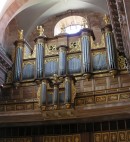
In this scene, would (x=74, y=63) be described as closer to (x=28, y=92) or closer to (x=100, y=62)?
(x=100, y=62)

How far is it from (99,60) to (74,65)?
0.97m

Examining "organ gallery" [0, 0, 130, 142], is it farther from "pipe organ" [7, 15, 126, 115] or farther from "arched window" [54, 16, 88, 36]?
"arched window" [54, 16, 88, 36]

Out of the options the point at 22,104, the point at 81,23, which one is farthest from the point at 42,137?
the point at 81,23

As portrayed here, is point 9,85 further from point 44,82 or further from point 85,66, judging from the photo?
point 85,66

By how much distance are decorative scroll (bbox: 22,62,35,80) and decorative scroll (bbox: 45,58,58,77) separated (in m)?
0.57

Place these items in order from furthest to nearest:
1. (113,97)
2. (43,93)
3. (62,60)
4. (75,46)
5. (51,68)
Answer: (75,46)
(51,68)
(62,60)
(43,93)
(113,97)

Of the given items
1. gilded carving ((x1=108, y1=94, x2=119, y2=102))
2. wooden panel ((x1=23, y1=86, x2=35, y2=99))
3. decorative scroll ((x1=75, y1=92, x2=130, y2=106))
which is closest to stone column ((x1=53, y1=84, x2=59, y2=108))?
decorative scroll ((x1=75, y1=92, x2=130, y2=106))

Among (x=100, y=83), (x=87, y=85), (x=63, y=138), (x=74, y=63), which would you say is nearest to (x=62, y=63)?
(x=74, y=63)

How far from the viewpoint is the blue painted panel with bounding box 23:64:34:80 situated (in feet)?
43.4

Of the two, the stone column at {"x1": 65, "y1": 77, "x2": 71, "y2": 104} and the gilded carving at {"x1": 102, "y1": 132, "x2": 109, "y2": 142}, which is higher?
the stone column at {"x1": 65, "y1": 77, "x2": 71, "y2": 104}

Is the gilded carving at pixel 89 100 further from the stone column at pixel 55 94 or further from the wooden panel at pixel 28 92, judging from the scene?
the wooden panel at pixel 28 92

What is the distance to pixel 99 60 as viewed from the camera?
1258 cm

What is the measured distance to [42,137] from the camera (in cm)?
1323

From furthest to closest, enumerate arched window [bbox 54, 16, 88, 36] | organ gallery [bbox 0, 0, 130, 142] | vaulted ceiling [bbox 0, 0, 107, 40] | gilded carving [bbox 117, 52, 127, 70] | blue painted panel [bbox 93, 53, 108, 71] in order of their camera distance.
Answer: arched window [bbox 54, 16, 88, 36] → vaulted ceiling [bbox 0, 0, 107, 40] → blue painted panel [bbox 93, 53, 108, 71] → gilded carving [bbox 117, 52, 127, 70] → organ gallery [bbox 0, 0, 130, 142]
